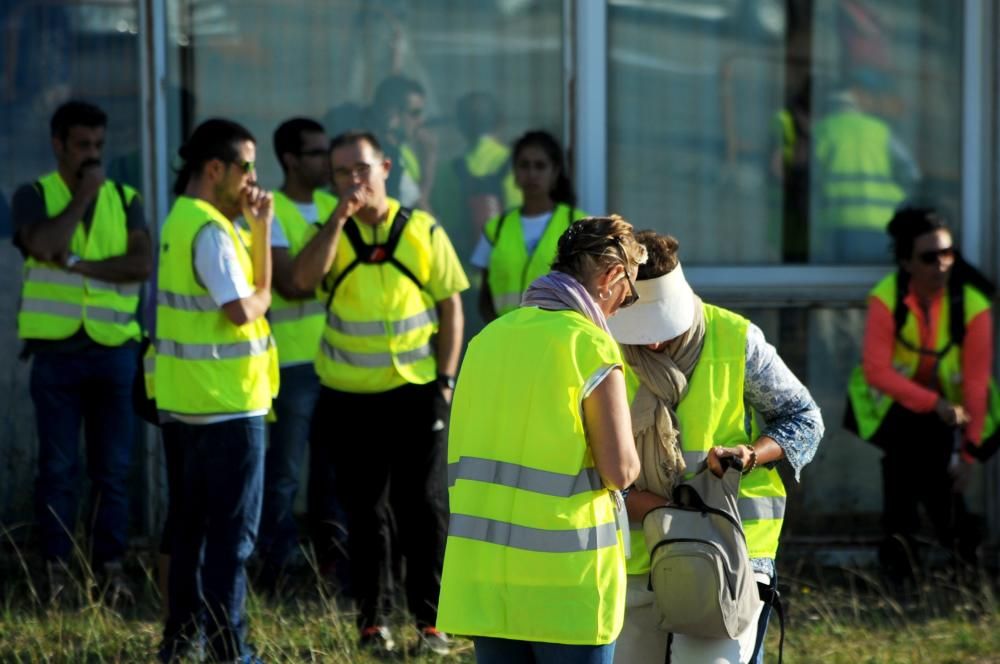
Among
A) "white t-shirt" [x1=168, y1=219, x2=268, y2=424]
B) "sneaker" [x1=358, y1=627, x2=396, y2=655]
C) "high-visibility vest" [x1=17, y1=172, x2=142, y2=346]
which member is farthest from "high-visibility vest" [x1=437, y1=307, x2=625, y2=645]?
"high-visibility vest" [x1=17, y1=172, x2=142, y2=346]

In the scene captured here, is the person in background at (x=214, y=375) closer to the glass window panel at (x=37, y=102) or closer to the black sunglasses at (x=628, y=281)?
the black sunglasses at (x=628, y=281)

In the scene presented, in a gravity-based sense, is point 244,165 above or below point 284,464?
above

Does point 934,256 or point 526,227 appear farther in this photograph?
point 526,227

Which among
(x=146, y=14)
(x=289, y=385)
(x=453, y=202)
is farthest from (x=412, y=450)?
(x=146, y=14)

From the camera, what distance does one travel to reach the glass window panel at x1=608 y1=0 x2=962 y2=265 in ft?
26.3

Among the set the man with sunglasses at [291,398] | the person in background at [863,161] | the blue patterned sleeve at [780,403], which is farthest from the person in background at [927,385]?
the blue patterned sleeve at [780,403]

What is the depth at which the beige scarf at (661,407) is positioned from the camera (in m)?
4.04

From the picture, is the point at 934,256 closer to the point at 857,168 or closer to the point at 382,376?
the point at 857,168

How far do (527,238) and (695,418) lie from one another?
3149mm

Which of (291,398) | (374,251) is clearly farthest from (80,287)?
(374,251)

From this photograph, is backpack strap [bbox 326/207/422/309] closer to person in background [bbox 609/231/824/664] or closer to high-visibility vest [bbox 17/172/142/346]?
high-visibility vest [bbox 17/172/142/346]

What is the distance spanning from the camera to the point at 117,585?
255 inches

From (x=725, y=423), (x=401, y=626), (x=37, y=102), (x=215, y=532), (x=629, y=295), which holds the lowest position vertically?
(x=401, y=626)

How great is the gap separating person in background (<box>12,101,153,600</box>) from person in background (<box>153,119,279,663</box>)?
1.28 meters
